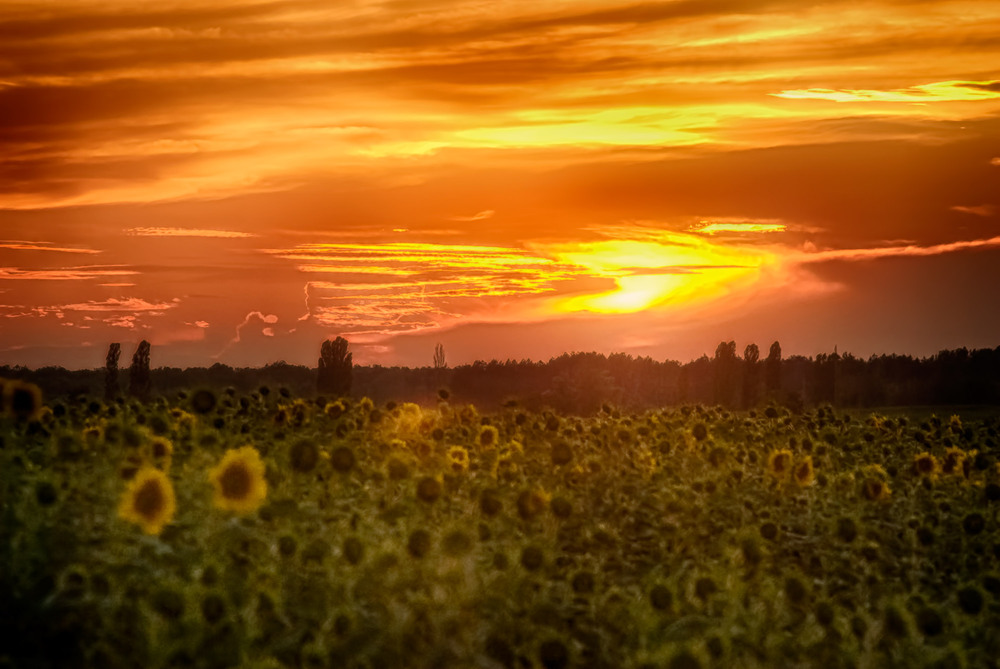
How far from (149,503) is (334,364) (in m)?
38.7

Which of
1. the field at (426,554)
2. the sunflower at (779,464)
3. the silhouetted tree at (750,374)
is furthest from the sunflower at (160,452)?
the silhouetted tree at (750,374)

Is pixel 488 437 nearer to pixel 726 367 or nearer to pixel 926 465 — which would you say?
pixel 926 465

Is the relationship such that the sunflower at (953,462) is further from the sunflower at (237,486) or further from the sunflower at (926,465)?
the sunflower at (237,486)

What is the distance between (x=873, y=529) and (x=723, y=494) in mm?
1619

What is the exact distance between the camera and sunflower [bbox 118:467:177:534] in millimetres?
7699

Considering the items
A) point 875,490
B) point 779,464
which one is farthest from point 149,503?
point 875,490

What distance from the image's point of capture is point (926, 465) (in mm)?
14930

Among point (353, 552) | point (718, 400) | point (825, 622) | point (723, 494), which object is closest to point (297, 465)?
point (353, 552)

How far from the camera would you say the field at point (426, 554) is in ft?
22.9

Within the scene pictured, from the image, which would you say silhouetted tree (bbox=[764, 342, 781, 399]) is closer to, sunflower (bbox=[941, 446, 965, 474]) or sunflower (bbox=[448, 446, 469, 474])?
sunflower (bbox=[941, 446, 965, 474])

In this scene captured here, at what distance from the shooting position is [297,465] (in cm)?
907

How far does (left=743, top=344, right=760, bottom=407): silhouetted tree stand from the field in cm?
4395

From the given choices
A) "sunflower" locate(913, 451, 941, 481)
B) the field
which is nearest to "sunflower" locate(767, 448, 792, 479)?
the field

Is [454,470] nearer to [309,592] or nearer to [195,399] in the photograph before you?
[195,399]
